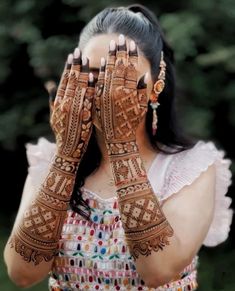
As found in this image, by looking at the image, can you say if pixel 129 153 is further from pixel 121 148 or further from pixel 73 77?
pixel 73 77

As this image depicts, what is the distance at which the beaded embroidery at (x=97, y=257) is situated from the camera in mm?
2396

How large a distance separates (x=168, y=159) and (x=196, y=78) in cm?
134

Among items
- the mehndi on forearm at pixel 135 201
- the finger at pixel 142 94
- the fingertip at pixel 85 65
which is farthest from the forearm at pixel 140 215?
the fingertip at pixel 85 65

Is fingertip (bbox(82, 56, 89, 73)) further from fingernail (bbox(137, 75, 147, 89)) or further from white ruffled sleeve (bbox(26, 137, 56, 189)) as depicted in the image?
white ruffled sleeve (bbox(26, 137, 56, 189))

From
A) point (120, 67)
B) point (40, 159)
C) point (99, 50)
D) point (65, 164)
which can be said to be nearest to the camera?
point (120, 67)

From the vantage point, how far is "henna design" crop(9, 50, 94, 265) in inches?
85.4

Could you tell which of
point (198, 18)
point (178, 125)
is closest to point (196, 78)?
point (198, 18)

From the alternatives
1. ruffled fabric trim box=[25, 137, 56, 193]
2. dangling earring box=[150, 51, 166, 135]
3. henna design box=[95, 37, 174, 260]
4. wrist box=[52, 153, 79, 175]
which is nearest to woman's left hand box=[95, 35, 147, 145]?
henna design box=[95, 37, 174, 260]

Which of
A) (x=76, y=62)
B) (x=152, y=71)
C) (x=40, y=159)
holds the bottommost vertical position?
(x=40, y=159)

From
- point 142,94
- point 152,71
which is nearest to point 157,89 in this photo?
point 152,71

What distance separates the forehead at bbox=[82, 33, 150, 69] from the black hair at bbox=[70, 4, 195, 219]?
21 mm

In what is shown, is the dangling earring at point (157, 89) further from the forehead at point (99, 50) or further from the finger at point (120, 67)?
the finger at point (120, 67)

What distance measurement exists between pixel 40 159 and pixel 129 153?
554 mm

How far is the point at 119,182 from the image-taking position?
7.26ft
